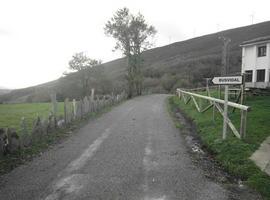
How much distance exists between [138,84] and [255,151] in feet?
117

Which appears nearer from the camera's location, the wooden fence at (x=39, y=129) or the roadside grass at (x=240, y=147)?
the roadside grass at (x=240, y=147)

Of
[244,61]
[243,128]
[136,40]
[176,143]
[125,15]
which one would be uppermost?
[125,15]

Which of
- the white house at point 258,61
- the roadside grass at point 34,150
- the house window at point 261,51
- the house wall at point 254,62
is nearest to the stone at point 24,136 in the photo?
the roadside grass at point 34,150

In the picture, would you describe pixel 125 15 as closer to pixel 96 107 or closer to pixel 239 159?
pixel 96 107

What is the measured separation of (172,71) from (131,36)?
1222 inches

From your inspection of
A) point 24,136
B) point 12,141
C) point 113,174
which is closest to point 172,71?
point 24,136

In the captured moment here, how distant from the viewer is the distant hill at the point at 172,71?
42344mm

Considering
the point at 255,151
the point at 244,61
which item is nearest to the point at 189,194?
the point at 255,151

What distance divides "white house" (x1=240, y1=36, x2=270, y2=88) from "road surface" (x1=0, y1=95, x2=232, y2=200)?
22.0 m

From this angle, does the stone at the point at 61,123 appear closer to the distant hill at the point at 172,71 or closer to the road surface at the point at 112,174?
the road surface at the point at 112,174

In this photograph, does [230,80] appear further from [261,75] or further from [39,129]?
[261,75]

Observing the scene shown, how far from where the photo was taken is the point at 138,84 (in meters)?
41.9

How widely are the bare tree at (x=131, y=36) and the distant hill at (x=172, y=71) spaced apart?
579cm

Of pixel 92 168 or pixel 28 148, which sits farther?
pixel 28 148
